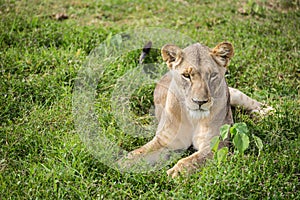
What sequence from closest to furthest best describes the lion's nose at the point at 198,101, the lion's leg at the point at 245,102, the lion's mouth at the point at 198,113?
the lion's nose at the point at 198,101
the lion's mouth at the point at 198,113
the lion's leg at the point at 245,102

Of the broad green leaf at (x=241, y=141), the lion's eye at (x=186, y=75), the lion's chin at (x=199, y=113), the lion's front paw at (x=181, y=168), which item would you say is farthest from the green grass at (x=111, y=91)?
the lion's eye at (x=186, y=75)

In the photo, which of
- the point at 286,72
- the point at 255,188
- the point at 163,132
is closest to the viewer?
the point at 255,188

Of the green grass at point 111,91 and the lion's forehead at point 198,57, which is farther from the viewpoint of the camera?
the lion's forehead at point 198,57

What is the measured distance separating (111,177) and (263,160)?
1203 millimetres

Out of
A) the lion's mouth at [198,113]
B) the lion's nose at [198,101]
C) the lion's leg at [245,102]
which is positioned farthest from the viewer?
the lion's leg at [245,102]

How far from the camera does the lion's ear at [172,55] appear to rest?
4.35 m

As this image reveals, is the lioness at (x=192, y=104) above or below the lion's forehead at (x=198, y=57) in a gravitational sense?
below

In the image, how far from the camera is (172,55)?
4.41 meters

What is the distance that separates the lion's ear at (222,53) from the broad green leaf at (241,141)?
0.70m

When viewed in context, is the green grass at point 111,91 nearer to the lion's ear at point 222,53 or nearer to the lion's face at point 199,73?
the lion's face at point 199,73

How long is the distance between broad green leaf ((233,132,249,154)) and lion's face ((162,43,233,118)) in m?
0.37

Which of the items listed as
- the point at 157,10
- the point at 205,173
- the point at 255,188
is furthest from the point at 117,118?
the point at 157,10

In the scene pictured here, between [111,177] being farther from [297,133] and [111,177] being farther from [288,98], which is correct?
[288,98]

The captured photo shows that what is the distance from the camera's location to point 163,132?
455 centimetres
